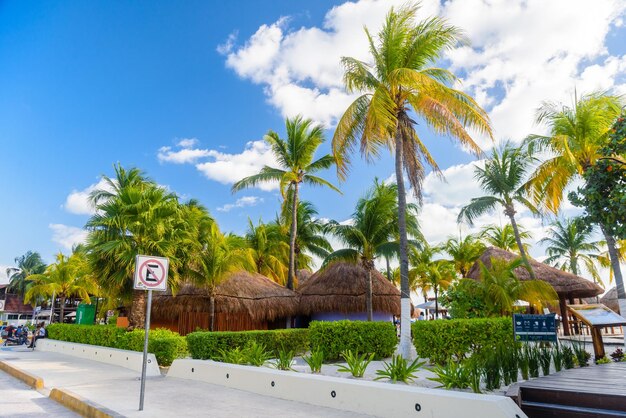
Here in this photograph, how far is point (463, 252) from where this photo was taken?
35.5 m

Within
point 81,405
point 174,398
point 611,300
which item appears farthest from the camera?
point 611,300

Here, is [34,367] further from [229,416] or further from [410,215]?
[410,215]

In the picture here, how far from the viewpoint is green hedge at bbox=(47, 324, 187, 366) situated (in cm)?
1362

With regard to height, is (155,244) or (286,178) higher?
(286,178)

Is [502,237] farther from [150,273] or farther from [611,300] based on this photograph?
[150,273]

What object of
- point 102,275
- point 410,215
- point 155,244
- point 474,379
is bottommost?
point 474,379

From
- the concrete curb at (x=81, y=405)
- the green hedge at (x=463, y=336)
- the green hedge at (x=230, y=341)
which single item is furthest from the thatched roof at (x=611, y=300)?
the concrete curb at (x=81, y=405)

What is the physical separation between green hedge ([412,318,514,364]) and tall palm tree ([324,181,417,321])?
8.05 m

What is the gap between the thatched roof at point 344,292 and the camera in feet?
76.3

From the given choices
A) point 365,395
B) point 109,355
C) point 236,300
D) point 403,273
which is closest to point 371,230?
point 403,273

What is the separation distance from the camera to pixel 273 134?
26.3 metres

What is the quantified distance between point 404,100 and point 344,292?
12.0 metres

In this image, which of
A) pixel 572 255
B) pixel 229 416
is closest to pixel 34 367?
pixel 229 416

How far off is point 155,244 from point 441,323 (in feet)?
32.2
